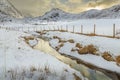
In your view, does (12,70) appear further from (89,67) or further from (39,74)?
(89,67)

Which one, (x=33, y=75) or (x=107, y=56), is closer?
(x=33, y=75)

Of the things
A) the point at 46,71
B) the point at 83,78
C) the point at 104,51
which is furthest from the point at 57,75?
the point at 104,51

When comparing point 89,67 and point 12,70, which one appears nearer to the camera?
point 12,70

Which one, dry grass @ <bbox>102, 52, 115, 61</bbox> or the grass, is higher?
the grass

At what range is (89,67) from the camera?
21797 millimetres

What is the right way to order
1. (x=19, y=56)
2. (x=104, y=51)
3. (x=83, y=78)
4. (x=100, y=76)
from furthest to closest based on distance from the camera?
(x=104, y=51), (x=19, y=56), (x=100, y=76), (x=83, y=78)

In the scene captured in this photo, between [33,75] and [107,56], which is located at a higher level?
[33,75]

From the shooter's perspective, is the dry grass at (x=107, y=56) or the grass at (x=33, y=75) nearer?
the grass at (x=33, y=75)

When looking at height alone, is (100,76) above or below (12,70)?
below

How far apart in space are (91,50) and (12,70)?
45.4 ft

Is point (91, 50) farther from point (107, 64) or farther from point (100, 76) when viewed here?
point (100, 76)

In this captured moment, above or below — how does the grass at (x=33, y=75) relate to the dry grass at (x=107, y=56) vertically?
above

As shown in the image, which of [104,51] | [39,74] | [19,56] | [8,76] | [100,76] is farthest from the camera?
[104,51]

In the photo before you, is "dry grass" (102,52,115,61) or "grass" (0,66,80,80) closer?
"grass" (0,66,80,80)
